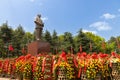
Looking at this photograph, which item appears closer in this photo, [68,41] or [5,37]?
[5,37]

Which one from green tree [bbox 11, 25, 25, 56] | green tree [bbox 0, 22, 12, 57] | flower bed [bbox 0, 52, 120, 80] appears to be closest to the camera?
flower bed [bbox 0, 52, 120, 80]

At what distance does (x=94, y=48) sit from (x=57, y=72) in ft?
123

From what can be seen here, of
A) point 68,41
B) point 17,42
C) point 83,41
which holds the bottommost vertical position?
point 83,41

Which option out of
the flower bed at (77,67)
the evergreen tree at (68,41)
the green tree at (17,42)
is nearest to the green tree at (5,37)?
the green tree at (17,42)

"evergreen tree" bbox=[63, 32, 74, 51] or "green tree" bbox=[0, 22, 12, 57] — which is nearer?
"green tree" bbox=[0, 22, 12, 57]

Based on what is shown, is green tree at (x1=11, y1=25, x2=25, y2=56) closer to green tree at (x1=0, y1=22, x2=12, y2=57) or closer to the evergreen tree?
green tree at (x1=0, y1=22, x2=12, y2=57)

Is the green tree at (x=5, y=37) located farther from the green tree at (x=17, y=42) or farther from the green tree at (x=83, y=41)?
the green tree at (x=83, y=41)

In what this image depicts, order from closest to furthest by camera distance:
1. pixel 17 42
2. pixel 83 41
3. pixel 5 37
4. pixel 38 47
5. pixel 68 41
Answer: pixel 38 47 → pixel 83 41 → pixel 5 37 → pixel 17 42 → pixel 68 41

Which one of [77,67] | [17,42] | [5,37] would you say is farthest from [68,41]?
[77,67]

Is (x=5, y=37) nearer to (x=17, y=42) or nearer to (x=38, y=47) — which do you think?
(x=17, y=42)

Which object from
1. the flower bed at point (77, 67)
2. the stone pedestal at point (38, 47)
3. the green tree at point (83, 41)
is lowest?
the flower bed at point (77, 67)

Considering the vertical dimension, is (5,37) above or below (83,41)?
above

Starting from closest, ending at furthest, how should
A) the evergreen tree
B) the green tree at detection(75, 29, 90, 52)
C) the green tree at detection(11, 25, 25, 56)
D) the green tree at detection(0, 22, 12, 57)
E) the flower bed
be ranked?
the flower bed → the green tree at detection(0, 22, 12, 57) → the green tree at detection(75, 29, 90, 52) → the green tree at detection(11, 25, 25, 56) → the evergreen tree

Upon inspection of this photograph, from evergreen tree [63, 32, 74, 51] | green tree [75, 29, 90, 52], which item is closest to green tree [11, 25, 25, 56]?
evergreen tree [63, 32, 74, 51]
